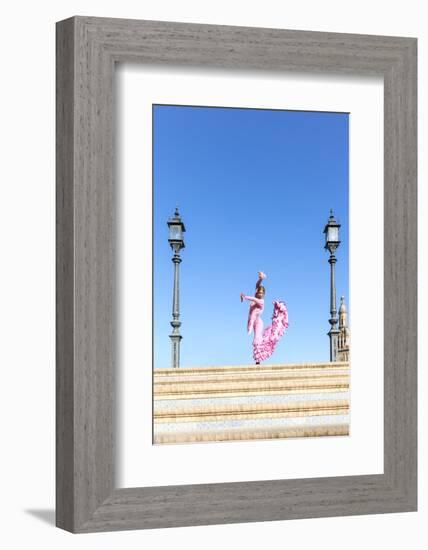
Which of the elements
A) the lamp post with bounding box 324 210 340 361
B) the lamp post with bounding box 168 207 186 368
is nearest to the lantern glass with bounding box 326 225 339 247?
the lamp post with bounding box 324 210 340 361

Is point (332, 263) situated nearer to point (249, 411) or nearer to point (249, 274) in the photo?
point (249, 274)

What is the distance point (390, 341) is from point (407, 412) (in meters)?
0.28

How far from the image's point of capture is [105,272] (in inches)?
188

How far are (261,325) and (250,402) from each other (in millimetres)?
294

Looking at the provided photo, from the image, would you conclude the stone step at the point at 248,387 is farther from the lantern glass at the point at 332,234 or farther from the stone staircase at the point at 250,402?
the lantern glass at the point at 332,234

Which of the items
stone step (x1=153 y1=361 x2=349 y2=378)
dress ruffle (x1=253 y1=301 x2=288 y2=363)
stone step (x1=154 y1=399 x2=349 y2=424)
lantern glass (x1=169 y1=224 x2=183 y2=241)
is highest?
lantern glass (x1=169 y1=224 x2=183 y2=241)

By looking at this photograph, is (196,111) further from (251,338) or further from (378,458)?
(378,458)

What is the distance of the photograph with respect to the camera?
16.1 ft

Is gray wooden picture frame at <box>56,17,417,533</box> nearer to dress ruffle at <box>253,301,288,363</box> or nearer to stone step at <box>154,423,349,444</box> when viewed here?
stone step at <box>154,423,349,444</box>

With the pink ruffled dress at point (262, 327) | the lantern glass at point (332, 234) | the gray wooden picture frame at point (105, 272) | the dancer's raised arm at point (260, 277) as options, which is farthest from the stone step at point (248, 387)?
the lantern glass at point (332, 234)

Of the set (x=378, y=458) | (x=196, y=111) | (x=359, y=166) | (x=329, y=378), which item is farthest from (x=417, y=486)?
(x=196, y=111)

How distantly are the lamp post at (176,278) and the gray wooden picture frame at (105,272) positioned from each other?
24 cm

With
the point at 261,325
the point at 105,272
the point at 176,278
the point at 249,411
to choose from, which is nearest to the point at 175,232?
the point at 176,278

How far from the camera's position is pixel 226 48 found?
16.1 feet
